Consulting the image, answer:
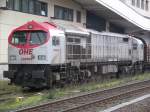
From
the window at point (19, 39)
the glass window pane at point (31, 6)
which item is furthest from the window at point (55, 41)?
the glass window pane at point (31, 6)

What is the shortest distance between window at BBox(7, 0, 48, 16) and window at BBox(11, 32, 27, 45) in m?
9.77

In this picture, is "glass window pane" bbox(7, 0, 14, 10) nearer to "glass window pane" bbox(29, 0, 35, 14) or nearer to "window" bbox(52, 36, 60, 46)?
"glass window pane" bbox(29, 0, 35, 14)

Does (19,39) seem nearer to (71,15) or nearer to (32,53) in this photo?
(32,53)

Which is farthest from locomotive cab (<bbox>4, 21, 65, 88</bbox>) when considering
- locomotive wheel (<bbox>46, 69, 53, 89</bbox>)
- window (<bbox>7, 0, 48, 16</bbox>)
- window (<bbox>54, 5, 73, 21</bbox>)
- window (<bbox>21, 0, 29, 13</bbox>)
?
window (<bbox>54, 5, 73, 21</bbox>)

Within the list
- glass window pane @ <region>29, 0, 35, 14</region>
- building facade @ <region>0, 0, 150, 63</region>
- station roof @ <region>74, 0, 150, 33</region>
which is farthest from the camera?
station roof @ <region>74, 0, 150, 33</region>

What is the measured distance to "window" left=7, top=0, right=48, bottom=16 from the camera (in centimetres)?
3215

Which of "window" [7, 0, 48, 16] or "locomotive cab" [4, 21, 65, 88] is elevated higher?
"window" [7, 0, 48, 16]

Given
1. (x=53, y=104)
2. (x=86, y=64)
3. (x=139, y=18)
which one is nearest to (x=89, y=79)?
(x=86, y=64)

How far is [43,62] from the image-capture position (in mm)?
21250

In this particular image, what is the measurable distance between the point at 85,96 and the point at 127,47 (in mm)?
14791

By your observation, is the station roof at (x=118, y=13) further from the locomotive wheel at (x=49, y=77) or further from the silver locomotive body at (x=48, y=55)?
the locomotive wheel at (x=49, y=77)

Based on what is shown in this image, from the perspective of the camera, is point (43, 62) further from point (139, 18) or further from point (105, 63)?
point (139, 18)

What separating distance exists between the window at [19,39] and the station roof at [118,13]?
57.9ft

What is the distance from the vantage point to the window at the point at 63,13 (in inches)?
1497
